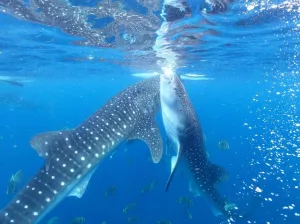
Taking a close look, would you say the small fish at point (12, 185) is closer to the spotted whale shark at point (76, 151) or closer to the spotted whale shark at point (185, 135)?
the spotted whale shark at point (76, 151)

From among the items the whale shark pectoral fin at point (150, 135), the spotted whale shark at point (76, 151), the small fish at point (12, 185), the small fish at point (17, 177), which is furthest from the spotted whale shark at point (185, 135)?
the small fish at point (17, 177)

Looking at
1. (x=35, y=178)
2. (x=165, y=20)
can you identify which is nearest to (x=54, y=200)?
(x=35, y=178)

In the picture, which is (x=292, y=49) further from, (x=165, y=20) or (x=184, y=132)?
(x=184, y=132)

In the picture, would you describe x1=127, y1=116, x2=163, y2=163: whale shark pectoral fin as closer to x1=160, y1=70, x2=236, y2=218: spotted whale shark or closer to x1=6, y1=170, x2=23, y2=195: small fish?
x1=160, y1=70, x2=236, y2=218: spotted whale shark

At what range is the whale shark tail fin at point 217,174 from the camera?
5.29 meters

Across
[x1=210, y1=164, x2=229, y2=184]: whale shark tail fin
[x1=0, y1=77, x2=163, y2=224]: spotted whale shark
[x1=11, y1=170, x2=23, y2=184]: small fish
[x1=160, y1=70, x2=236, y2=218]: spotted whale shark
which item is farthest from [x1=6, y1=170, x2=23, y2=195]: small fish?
[x1=210, y1=164, x2=229, y2=184]: whale shark tail fin

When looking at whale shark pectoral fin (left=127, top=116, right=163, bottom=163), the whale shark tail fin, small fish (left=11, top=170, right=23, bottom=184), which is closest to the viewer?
the whale shark tail fin

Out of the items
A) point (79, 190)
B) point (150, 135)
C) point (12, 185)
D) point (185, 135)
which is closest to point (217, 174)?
point (185, 135)

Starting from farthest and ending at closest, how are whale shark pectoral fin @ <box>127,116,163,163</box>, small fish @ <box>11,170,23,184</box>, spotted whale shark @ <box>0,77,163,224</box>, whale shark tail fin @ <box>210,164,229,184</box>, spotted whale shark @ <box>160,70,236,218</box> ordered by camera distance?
1. small fish @ <box>11,170,23,184</box>
2. whale shark pectoral fin @ <box>127,116,163,163</box>
3. whale shark tail fin @ <box>210,164,229,184</box>
4. spotted whale shark @ <box>160,70,236,218</box>
5. spotted whale shark @ <box>0,77,163,224</box>

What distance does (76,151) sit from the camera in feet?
15.2

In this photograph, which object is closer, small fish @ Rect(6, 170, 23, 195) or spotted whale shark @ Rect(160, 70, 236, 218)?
spotted whale shark @ Rect(160, 70, 236, 218)

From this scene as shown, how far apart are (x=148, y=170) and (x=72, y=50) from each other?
31.6 feet

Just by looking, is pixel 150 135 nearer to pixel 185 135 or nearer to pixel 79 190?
pixel 185 135

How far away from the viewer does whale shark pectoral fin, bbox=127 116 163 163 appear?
5691mm
